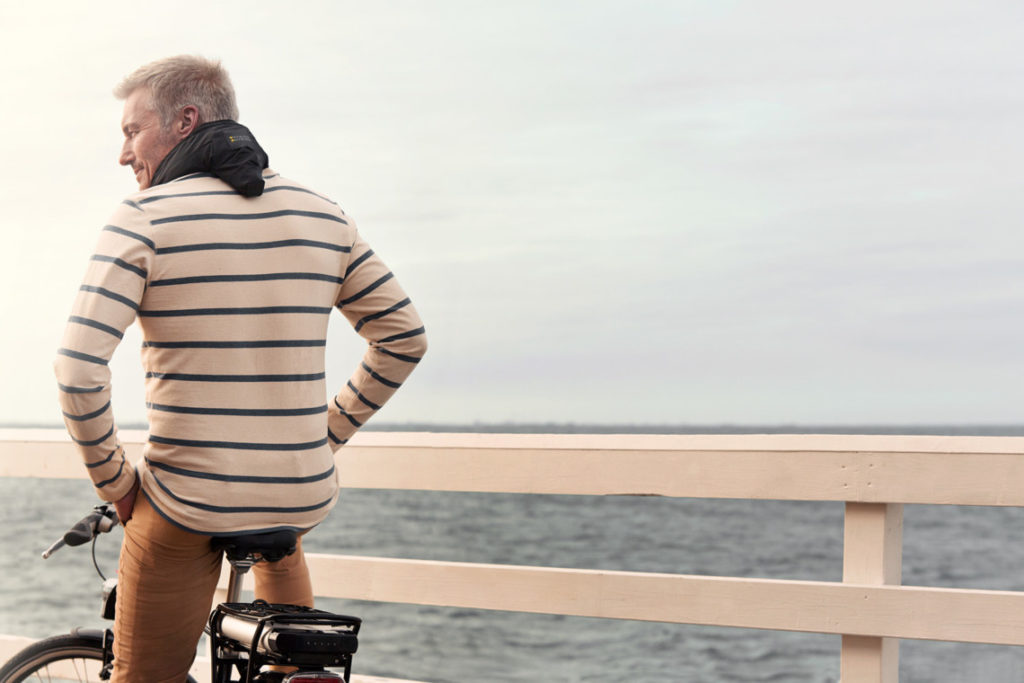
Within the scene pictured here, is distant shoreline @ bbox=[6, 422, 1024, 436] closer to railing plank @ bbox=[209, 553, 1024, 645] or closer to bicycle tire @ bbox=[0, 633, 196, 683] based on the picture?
railing plank @ bbox=[209, 553, 1024, 645]

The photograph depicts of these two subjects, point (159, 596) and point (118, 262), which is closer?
point (118, 262)

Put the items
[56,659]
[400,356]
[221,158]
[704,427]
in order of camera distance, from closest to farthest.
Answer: [221,158]
[400,356]
[56,659]
[704,427]

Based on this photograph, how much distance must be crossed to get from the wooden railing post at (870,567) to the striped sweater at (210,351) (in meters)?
1.20

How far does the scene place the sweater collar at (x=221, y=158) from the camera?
63.2 inches

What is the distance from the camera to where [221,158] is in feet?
5.29

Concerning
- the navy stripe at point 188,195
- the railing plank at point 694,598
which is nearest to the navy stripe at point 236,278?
the navy stripe at point 188,195

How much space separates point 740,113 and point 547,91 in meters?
11.1

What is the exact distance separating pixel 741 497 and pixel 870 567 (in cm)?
31

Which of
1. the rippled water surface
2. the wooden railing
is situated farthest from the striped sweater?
the rippled water surface

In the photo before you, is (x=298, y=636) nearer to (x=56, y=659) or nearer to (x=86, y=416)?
(x=86, y=416)

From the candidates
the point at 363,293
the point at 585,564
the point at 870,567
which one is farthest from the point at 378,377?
the point at 585,564

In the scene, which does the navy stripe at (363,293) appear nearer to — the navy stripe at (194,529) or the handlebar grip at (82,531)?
the navy stripe at (194,529)

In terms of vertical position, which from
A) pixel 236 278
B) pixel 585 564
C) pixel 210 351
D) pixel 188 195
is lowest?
pixel 210 351

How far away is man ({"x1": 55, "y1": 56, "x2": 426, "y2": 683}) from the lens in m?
1.54
